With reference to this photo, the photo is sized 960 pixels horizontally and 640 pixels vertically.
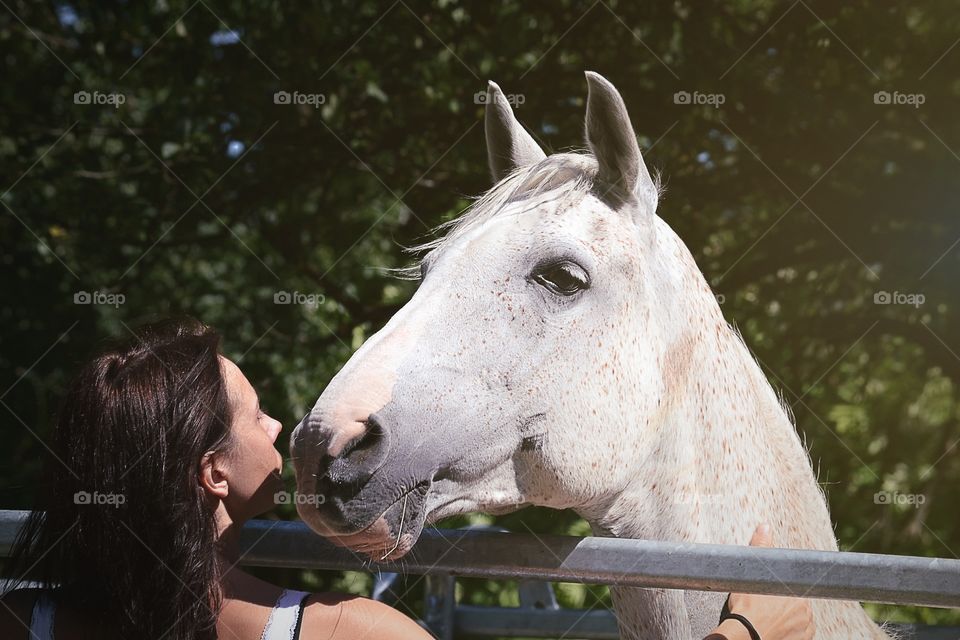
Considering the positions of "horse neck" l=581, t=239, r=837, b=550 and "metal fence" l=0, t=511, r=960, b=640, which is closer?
"metal fence" l=0, t=511, r=960, b=640

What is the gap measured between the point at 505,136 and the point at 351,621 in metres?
1.25

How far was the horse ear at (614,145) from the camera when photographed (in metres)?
1.60

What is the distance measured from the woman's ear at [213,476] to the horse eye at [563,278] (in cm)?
66

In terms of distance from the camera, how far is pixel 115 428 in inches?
49.5

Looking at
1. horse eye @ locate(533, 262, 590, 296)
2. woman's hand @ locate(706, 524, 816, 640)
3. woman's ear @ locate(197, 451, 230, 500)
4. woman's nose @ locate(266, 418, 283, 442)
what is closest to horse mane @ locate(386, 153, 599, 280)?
horse eye @ locate(533, 262, 590, 296)

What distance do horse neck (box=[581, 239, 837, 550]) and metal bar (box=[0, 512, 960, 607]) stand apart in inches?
8.6

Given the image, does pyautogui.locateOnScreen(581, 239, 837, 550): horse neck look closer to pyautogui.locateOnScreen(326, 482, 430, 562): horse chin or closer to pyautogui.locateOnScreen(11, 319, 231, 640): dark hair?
pyautogui.locateOnScreen(326, 482, 430, 562): horse chin

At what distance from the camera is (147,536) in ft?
4.12

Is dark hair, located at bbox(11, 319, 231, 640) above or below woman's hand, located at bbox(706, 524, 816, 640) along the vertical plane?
above

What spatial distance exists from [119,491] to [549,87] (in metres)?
3.23

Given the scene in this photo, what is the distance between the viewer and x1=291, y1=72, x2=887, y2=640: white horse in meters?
1.33

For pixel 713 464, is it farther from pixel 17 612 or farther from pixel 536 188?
pixel 17 612

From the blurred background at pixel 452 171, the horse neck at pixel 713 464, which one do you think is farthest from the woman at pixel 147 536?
the blurred background at pixel 452 171

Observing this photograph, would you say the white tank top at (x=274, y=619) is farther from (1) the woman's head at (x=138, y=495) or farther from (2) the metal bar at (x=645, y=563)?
(2) the metal bar at (x=645, y=563)
